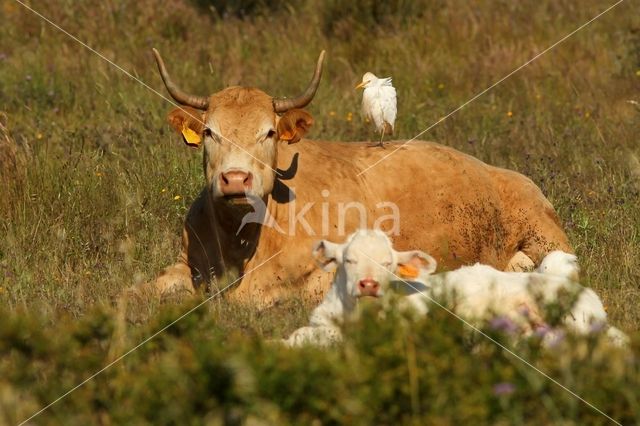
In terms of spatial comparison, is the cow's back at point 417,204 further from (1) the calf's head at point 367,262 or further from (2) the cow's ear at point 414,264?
(2) the cow's ear at point 414,264

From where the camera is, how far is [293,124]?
8477 mm

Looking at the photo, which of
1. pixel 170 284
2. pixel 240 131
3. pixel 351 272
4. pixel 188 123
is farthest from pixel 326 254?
pixel 188 123

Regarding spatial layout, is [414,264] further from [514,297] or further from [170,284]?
[170,284]

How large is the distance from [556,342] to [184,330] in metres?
1.67

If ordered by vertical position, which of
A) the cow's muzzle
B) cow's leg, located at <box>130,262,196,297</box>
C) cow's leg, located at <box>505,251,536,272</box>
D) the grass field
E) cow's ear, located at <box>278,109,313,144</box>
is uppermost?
cow's ear, located at <box>278,109,313,144</box>

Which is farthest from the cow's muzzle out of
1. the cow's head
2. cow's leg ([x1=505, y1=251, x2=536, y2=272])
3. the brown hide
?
cow's leg ([x1=505, y1=251, x2=536, y2=272])

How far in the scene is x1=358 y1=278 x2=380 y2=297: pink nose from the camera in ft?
20.7

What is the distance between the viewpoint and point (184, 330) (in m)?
5.95

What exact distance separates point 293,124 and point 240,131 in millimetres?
445

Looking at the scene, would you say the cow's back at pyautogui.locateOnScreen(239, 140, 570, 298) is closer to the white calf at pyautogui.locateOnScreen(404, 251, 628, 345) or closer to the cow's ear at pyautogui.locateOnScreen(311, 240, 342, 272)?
the cow's ear at pyautogui.locateOnScreen(311, 240, 342, 272)

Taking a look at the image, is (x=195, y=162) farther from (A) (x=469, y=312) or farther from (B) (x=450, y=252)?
(A) (x=469, y=312)

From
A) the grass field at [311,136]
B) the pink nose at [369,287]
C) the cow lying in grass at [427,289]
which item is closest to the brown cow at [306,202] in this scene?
the grass field at [311,136]

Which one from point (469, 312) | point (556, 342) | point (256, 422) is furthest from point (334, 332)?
point (256, 422)

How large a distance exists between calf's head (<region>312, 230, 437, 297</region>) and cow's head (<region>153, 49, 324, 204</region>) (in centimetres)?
102
